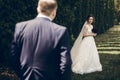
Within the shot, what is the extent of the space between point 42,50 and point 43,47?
→ 1.5 inches

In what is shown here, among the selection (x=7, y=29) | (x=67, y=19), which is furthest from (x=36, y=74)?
(x=67, y=19)

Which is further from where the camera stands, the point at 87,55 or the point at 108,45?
the point at 108,45

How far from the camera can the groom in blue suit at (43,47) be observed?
4414 mm

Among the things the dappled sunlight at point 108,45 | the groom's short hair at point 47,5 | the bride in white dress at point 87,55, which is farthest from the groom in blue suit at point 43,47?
the dappled sunlight at point 108,45

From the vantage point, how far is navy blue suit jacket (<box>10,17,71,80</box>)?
14.5ft

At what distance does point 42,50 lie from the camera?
4.43m

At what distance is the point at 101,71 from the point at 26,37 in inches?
356

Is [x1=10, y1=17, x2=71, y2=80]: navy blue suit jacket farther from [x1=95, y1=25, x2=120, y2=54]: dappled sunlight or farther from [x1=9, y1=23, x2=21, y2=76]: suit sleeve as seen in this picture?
[x1=95, y1=25, x2=120, y2=54]: dappled sunlight

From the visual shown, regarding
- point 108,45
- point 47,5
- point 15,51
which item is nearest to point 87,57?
point 15,51

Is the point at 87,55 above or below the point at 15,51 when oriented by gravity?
below

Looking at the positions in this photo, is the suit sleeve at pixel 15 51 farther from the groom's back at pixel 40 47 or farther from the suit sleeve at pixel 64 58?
the suit sleeve at pixel 64 58

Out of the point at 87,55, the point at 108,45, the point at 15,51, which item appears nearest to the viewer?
the point at 15,51

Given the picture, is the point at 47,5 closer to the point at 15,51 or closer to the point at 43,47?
the point at 43,47

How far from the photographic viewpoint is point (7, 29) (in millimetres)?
11758
